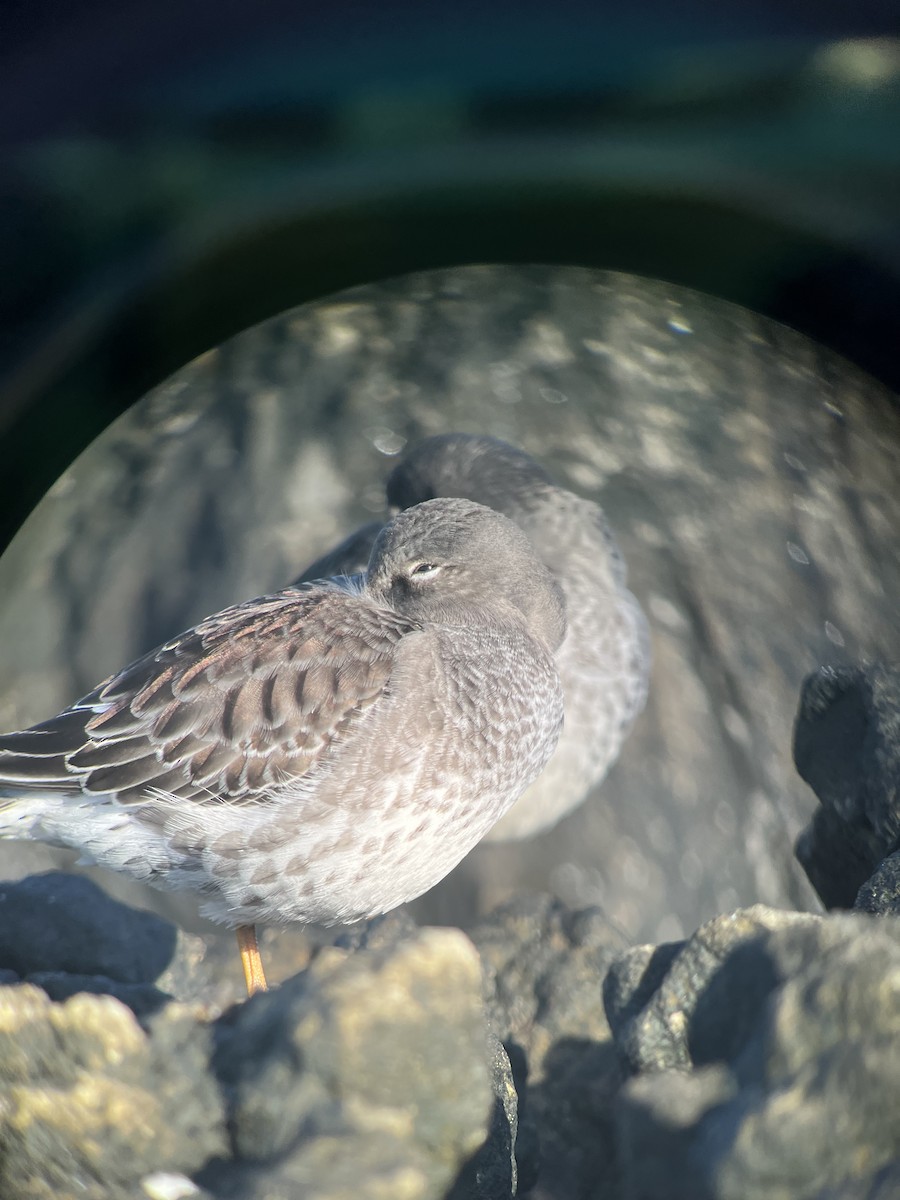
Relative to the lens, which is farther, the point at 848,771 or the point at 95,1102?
the point at 848,771

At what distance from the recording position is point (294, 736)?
219cm

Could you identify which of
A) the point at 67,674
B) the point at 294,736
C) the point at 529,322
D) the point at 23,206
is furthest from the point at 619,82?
the point at 67,674

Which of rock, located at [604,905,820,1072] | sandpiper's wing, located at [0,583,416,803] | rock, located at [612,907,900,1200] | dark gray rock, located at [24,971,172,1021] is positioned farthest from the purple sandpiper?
rock, located at [612,907,900,1200]

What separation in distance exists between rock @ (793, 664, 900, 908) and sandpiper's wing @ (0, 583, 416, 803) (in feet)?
2.88

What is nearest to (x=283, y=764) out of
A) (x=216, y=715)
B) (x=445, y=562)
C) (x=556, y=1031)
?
(x=216, y=715)

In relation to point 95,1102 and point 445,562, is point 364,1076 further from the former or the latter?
point 445,562

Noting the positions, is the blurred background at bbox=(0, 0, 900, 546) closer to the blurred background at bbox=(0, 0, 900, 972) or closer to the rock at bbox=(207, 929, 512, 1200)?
the blurred background at bbox=(0, 0, 900, 972)

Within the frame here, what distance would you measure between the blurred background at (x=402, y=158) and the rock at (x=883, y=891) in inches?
33.2

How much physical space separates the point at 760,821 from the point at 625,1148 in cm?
81

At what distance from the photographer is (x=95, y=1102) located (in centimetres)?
144

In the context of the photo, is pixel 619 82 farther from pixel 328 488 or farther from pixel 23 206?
pixel 328 488

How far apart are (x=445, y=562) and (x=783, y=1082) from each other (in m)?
1.40

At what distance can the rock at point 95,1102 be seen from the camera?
1.43 metres

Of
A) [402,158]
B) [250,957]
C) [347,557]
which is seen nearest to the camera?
[402,158]
